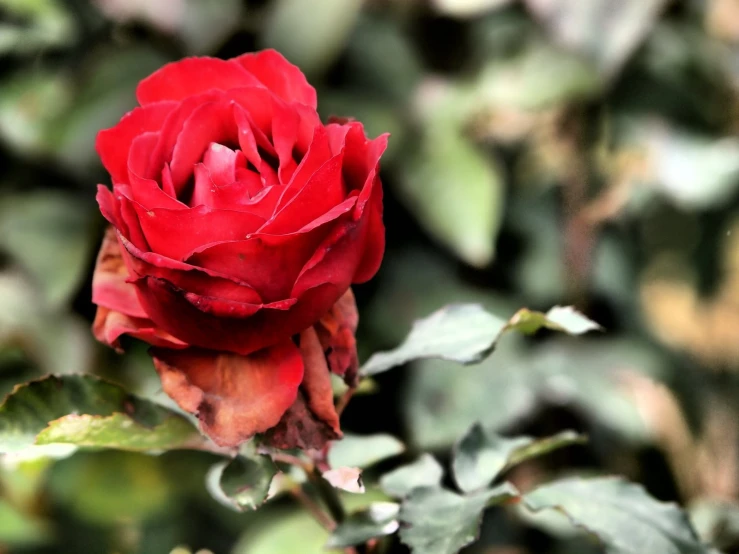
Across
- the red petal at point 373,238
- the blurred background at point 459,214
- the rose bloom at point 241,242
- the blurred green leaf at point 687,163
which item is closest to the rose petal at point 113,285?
the rose bloom at point 241,242

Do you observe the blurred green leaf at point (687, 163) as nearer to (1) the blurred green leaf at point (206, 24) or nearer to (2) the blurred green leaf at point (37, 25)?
(1) the blurred green leaf at point (206, 24)

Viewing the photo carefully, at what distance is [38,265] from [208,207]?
0.77 m

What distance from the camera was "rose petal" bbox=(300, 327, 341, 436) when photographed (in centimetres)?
35

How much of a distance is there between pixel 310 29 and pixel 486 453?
2.34 ft

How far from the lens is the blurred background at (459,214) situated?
97cm

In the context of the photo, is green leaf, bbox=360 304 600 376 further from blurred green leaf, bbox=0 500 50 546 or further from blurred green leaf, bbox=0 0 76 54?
blurred green leaf, bbox=0 0 76 54

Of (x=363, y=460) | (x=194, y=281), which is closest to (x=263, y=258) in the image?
(x=194, y=281)

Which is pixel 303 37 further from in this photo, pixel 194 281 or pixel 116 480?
pixel 194 281

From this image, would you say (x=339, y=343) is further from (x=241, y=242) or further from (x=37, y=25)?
(x=37, y=25)

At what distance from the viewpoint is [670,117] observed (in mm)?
1113

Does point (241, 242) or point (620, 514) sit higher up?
point (241, 242)

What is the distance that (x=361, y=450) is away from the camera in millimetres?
469

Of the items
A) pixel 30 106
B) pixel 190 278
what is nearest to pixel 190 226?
pixel 190 278

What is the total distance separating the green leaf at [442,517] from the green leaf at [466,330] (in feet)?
0.25
